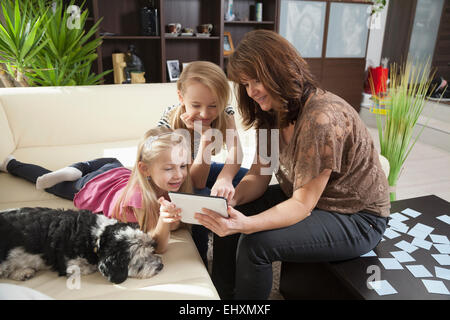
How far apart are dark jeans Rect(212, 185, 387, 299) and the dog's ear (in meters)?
0.36

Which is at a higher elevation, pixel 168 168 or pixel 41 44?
pixel 41 44

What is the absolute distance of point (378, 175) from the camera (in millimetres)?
1228

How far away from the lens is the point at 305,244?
3.66 ft

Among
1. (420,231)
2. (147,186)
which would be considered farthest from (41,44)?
(420,231)

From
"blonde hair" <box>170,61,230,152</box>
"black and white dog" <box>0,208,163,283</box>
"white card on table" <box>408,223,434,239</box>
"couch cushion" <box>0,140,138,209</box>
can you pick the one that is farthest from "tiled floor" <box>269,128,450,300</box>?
"black and white dog" <box>0,208,163,283</box>

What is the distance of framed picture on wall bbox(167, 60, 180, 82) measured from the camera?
3.96 m

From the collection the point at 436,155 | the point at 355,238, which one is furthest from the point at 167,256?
the point at 436,155

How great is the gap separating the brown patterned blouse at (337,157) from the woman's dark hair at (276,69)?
0.17 feet

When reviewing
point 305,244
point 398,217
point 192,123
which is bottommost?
point 398,217

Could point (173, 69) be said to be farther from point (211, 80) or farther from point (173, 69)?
point (211, 80)

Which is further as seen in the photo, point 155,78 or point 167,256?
point 155,78

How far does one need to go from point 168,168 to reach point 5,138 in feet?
4.17

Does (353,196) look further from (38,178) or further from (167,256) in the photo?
(38,178)
